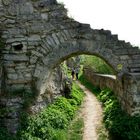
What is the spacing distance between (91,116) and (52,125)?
289 centimetres

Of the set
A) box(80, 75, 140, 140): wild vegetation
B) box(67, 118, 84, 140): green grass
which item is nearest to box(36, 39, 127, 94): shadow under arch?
box(80, 75, 140, 140): wild vegetation

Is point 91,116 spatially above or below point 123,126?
below

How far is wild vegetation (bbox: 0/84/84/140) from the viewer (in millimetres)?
8305

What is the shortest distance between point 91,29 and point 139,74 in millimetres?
1905

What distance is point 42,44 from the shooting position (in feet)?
29.9

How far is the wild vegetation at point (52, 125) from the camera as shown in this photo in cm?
830

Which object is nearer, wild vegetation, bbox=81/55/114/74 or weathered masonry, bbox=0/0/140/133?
weathered masonry, bbox=0/0/140/133

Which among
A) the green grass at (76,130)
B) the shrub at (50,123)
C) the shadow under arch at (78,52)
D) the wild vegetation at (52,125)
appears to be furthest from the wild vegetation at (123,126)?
the shadow under arch at (78,52)

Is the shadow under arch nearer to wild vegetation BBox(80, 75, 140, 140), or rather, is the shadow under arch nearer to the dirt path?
wild vegetation BBox(80, 75, 140, 140)

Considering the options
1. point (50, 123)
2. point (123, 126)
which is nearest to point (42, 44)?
point (50, 123)

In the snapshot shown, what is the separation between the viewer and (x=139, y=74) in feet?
28.3

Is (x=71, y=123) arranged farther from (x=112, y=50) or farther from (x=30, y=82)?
(x=112, y=50)

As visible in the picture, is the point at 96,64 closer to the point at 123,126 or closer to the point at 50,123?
the point at 50,123

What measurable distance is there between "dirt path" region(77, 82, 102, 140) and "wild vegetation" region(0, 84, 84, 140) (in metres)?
0.24
